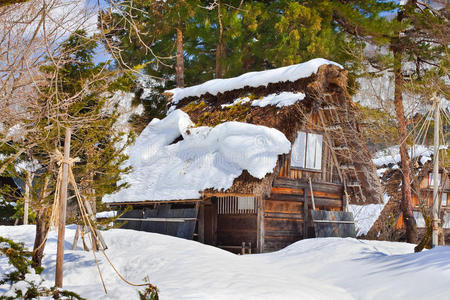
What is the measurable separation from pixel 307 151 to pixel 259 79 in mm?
3172

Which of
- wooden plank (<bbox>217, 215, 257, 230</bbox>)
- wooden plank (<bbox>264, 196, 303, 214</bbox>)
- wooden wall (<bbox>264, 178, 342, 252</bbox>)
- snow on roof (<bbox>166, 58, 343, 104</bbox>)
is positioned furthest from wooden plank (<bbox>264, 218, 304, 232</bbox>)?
snow on roof (<bbox>166, 58, 343, 104</bbox>)

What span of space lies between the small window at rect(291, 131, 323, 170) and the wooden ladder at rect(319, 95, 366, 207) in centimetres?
46

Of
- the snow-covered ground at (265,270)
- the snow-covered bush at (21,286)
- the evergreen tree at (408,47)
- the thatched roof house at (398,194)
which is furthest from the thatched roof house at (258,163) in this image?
the snow-covered bush at (21,286)

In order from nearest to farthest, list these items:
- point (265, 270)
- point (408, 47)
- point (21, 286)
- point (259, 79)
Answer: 1. point (21, 286)
2. point (265, 270)
3. point (259, 79)
4. point (408, 47)

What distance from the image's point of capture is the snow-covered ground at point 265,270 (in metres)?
8.39

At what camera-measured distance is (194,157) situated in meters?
A: 16.6

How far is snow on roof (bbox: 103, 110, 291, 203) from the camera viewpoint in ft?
48.4

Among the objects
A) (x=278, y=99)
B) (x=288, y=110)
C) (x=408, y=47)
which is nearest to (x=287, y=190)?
(x=288, y=110)

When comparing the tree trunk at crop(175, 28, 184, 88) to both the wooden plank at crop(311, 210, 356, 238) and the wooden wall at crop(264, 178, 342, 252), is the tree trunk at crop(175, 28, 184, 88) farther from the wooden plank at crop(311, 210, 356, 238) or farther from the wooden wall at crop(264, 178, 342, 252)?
the wooden plank at crop(311, 210, 356, 238)

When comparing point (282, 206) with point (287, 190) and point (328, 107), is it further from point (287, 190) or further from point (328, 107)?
point (328, 107)

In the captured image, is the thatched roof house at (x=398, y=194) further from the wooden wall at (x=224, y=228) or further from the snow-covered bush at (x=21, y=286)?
the snow-covered bush at (x=21, y=286)

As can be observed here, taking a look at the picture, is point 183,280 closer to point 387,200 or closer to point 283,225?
point 283,225

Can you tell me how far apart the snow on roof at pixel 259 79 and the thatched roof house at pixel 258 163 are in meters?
0.05

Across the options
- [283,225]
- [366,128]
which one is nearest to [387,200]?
[366,128]
